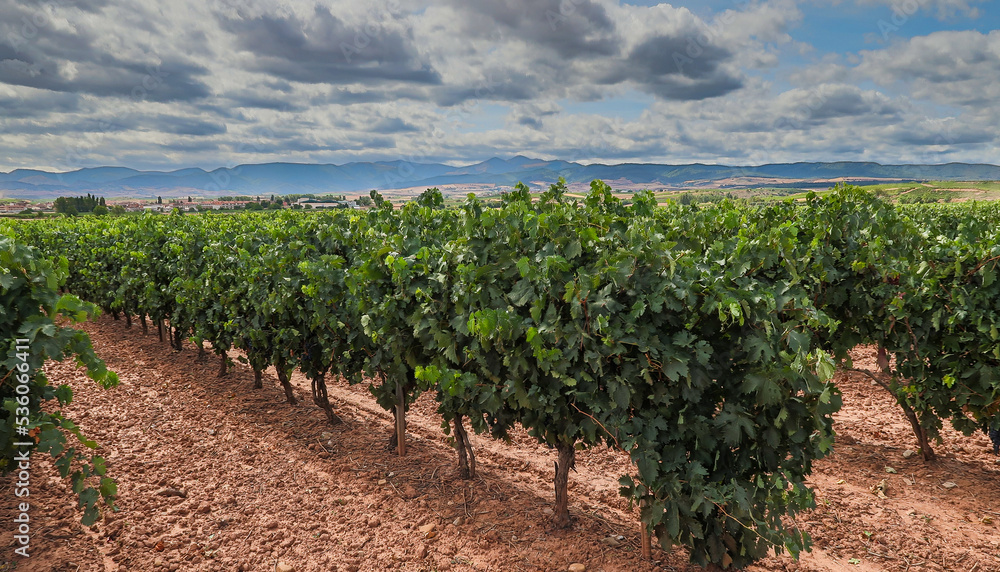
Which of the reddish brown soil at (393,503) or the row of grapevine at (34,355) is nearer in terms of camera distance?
the row of grapevine at (34,355)

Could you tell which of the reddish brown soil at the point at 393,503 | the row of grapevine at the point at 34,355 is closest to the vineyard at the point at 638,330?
the row of grapevine at the point at 34,355

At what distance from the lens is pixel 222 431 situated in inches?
294

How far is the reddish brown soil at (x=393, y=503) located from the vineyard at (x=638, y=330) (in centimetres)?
41

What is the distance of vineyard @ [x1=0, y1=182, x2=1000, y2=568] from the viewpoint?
368 cm

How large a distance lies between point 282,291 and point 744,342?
19.3ft

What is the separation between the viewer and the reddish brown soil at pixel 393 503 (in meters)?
4.74

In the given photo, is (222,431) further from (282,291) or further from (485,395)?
(485,395)

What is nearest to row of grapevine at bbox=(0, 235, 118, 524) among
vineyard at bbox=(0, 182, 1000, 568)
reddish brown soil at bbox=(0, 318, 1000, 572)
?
vineyard at bbox=(0, 182, 1000, 568)


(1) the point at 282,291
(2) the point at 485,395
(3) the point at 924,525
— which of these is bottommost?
(3) the point at 924,525

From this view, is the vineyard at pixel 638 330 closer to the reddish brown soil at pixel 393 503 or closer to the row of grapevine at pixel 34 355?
the row of grapevine at pixel 34 355

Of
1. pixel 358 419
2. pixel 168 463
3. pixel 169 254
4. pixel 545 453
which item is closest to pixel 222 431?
pixel 168 463

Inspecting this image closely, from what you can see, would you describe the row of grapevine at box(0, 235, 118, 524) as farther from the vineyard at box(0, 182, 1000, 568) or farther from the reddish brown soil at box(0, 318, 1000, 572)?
the reddish brown soil at box(0, 318, 1000, 572)

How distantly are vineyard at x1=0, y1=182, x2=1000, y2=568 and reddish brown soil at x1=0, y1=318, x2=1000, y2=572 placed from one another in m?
0.41

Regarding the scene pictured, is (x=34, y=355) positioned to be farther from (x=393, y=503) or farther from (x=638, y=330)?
(x=638, y=330)
